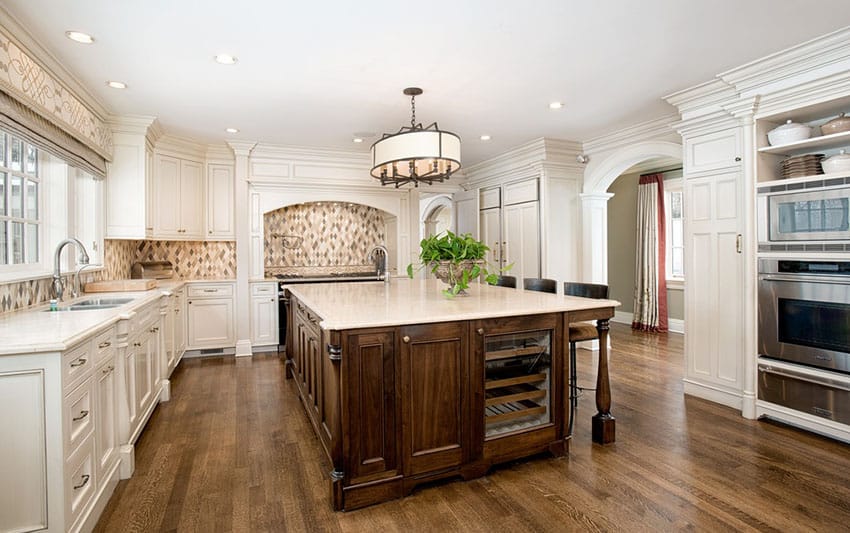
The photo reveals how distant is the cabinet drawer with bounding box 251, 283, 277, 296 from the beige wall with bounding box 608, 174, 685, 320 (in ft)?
17.8

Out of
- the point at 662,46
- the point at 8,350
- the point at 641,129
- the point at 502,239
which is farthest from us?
the point at 502,239

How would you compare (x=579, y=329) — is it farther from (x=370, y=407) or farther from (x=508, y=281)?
(x=508, y=281)

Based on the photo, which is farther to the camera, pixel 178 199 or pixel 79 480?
pixel 178 199

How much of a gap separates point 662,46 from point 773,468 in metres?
2.64

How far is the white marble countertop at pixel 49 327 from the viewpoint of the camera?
5.55ft

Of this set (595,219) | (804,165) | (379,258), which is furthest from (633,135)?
(379,258)

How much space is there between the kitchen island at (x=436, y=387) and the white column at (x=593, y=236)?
293 centimetres

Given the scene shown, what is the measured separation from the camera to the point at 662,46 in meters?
2.92

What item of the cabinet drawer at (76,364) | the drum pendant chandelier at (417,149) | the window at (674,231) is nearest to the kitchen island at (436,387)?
the cabinet drawer at (76,364)

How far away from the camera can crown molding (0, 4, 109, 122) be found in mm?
2473

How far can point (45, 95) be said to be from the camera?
2887mm

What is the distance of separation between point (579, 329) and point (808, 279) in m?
1.58

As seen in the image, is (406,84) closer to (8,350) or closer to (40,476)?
(8,350)

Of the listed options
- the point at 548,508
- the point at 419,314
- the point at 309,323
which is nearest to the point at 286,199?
the point at 309,323
